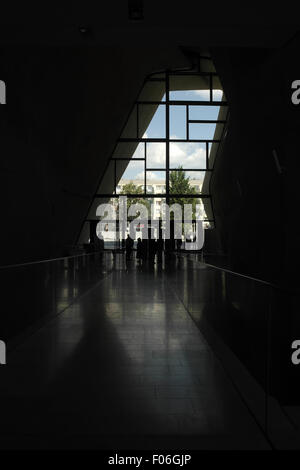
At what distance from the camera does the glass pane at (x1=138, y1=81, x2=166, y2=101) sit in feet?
88.8

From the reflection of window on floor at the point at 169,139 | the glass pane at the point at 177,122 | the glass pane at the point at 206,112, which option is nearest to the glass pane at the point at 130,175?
the reflection of window on floor at the point at 169,139

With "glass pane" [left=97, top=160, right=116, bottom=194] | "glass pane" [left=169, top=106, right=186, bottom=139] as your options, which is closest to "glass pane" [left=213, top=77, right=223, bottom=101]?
"glass pane" [left=169, top=106, right=186, bottom=139]

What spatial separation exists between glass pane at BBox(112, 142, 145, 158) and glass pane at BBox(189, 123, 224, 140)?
9.66ft

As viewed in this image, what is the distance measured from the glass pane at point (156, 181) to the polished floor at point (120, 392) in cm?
1895

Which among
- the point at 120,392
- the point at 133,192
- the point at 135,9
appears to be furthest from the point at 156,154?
the point at 120,392

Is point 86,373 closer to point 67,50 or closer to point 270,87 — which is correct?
point 270,87

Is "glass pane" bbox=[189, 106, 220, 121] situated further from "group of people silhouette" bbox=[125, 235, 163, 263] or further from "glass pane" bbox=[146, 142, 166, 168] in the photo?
"group of people silhouette" bbox=[125, 235, 163, 263]

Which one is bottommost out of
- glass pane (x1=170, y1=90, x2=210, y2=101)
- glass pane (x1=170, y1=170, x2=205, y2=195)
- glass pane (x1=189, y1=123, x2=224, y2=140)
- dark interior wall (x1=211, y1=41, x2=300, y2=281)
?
dark interior wall (x1=211, y1=41, x2=300, y2=281)

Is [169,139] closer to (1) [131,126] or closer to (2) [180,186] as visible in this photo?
(1) [131,126]

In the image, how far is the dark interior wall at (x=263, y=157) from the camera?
→ 4.73 metres

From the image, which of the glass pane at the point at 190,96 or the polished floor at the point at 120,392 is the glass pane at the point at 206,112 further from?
the polished floor at the point at 120,392

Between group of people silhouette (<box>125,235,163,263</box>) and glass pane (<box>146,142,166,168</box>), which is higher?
glass pane (<box>146,142,166,168</box>)

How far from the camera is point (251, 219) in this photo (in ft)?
22.7
